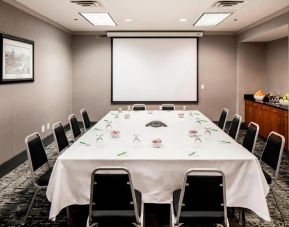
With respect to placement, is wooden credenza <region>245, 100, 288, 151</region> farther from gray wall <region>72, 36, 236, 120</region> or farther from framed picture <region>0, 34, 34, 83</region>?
framed picture <region>0, 34, 34, 83</region>

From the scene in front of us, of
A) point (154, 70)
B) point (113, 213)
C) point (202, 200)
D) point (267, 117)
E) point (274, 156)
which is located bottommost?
point (113, 213)

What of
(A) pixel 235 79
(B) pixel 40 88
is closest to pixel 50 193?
(B) pixel 40 88

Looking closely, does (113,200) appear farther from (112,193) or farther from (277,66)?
(277,66)

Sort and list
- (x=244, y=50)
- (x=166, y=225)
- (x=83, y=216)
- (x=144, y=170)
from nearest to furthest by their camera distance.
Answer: (x=144, y=170)
(x=166, y=225)
(x=83, y=216)
(x=244, y=50)

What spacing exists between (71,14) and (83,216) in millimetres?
4623

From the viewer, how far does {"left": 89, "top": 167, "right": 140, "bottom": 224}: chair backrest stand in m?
2.29

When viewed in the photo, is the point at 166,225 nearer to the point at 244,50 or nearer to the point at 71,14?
the point at 71,14

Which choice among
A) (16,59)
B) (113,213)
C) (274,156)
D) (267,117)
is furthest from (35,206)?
(267,117)

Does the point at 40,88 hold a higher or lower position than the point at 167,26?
lower

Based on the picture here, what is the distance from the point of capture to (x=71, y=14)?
664 centimetres

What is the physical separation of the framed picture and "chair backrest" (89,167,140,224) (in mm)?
3414

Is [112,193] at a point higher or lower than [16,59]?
lower

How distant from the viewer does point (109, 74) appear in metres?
9.60

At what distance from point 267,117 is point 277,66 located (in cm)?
202
